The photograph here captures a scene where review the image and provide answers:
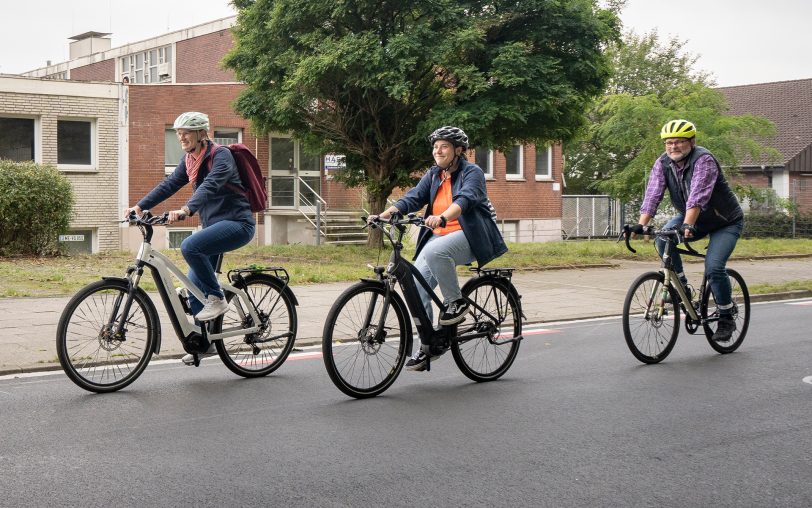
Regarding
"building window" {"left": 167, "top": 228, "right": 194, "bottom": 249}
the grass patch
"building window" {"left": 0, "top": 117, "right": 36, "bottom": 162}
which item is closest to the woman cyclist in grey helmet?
the grass patch

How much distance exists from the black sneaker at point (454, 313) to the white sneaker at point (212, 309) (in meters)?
1.57

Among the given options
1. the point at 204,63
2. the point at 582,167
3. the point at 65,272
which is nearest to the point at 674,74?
the point at 582,167

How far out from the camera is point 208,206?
297 inches

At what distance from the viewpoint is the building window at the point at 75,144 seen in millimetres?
29234

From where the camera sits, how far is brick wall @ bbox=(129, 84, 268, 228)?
100.0 ft

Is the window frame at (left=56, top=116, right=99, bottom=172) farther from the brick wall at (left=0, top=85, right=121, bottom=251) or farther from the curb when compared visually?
the curb

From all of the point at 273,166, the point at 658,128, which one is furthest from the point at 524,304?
the point at 273,166

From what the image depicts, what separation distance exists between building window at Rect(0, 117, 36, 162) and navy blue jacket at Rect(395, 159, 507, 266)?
23412 millimetres

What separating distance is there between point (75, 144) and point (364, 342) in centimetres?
2486

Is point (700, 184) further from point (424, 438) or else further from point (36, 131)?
point (36, 131)

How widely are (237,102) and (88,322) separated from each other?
1699 centimetres

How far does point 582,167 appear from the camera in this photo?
168ft

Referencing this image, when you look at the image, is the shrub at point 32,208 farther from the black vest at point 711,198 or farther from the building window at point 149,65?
the building window at point 149,65

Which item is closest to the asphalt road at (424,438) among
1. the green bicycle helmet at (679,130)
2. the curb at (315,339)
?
the curb at (315,339)
